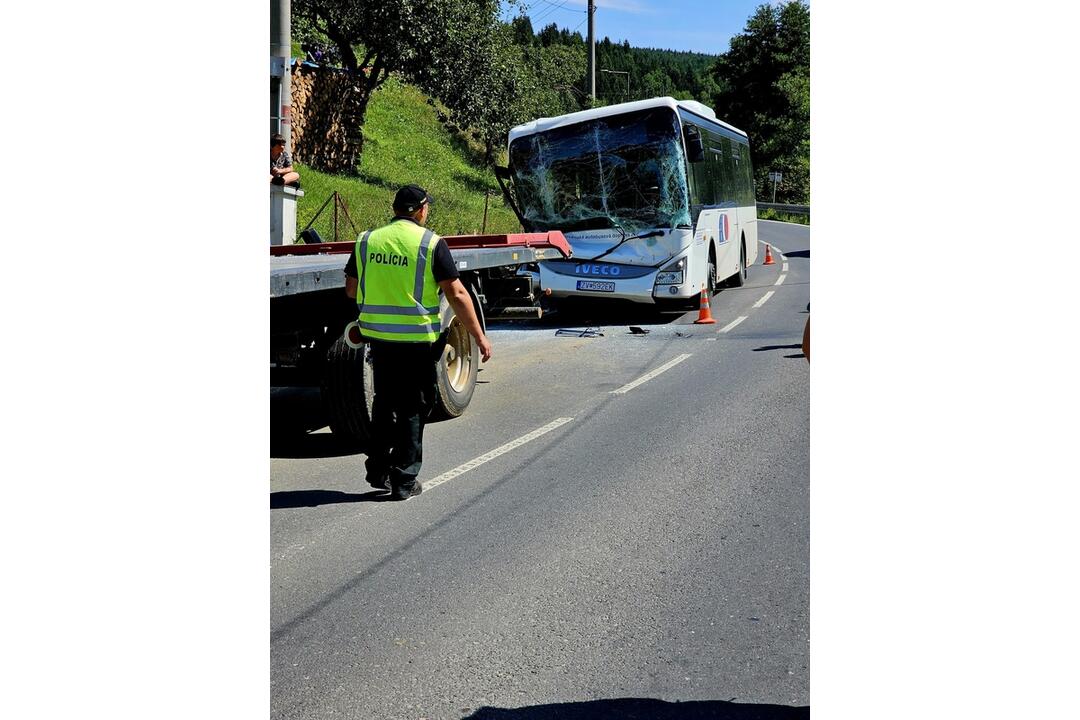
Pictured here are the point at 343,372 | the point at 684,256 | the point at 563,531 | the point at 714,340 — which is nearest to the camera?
the point at 563,531

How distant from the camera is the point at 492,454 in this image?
748cm

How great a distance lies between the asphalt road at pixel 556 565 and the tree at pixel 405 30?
18258mm

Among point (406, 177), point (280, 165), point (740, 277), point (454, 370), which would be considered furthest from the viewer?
point (406, 177)

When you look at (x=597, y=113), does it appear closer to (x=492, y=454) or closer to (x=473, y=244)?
(x=473, y=244)

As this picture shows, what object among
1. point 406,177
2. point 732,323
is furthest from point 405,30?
point 732,323

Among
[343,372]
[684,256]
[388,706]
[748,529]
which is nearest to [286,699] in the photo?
[388,706]

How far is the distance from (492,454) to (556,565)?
2.44 metres

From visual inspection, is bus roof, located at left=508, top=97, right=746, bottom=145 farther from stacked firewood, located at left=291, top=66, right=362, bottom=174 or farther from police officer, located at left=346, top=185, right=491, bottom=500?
stacked firewood, located at left=291, top=66, right=362, bottom=174

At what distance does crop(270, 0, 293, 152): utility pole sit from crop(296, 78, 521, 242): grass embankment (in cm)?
841

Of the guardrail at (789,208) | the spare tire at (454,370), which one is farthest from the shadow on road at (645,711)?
the guardrail at (789,208)

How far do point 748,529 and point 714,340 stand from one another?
8085 millimetres

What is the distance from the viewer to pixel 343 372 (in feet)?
24.9

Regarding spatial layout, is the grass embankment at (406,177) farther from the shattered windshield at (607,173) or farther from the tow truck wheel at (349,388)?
the tow truck wheel at (349,388)
